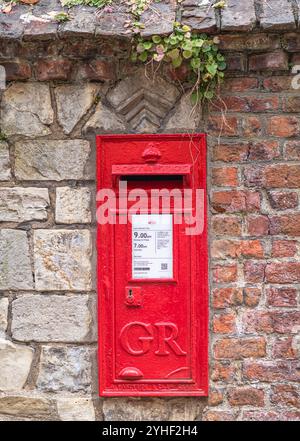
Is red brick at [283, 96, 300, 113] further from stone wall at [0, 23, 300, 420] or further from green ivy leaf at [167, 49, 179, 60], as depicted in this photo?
green ivy leaf at [167, 49, 179, 60]

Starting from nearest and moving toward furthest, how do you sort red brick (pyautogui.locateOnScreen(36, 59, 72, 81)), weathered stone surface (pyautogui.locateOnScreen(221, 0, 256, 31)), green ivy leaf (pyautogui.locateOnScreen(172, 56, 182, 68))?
weathered stone surface (pyautogui.locateOnScreen(221, 0, 256, 31)) < green ivy leaf (pyautogui.locateOnScreen(172, 56, 182, 68)) < red brick (pyautogui.locateOnScreen(36, 59, 72, 81))

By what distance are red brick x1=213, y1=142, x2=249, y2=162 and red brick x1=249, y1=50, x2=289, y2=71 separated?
38cm

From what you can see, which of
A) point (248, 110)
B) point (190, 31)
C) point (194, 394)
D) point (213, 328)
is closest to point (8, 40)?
point (190, 31)

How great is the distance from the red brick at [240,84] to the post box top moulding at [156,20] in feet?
0.86

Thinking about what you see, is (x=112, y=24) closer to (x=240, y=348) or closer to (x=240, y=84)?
(x=240, y=84)

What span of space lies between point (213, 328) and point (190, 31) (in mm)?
1421

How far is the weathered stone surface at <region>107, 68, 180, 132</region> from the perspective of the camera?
8.38ft

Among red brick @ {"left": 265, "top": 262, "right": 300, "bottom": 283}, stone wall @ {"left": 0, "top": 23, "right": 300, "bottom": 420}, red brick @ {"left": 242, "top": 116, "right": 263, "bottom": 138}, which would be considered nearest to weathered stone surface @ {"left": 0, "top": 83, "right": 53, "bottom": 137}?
stone wall @ {"left": 0, "top": 23, "right": 300, "bottom": 420}

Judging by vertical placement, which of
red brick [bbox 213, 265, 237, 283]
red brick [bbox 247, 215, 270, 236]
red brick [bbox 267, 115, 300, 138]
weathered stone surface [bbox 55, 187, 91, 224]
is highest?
red brick [bbox 267, 115, 300, 138]

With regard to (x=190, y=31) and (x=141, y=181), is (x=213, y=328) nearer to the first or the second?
(x=141, y=181)

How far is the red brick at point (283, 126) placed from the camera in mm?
2566

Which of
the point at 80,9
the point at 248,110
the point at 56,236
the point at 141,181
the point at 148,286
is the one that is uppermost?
the point at 80,9

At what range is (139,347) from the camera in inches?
102

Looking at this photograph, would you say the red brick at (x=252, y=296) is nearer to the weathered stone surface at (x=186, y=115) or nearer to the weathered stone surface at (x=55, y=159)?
the weathered stone surface at (x=186, y=115)
